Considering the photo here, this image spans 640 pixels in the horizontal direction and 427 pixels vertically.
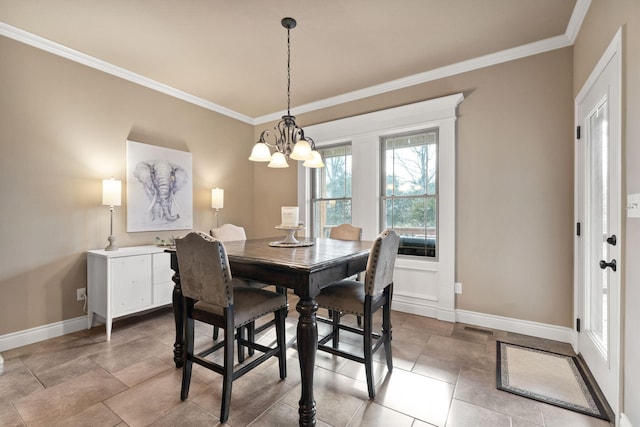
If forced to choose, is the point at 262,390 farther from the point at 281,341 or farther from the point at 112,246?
the point at 112,246

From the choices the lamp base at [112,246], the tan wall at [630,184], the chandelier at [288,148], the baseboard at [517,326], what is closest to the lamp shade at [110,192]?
the lamp base at [112,246]

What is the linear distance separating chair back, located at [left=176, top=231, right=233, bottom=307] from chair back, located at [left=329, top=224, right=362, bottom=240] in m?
1.67

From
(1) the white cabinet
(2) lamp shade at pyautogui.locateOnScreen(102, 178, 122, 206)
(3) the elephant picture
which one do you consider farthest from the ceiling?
(1) the white cabinet

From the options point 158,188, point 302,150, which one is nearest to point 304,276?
point 302,150

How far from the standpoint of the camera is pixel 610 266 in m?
1.66

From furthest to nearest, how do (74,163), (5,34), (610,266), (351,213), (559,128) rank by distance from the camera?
(351,213) < (74,163) < (559,128) < (5,34) < (610,266)

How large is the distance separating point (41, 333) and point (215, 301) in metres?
2.28

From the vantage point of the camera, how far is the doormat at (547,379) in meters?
1.77

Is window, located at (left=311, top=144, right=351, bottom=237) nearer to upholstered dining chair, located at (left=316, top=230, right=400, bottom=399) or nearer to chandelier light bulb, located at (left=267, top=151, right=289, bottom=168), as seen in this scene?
chandelier light bulb, located at (left=267, top=151, right=289, bottom=168)

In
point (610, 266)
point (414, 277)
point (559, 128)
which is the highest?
point (559, 128)

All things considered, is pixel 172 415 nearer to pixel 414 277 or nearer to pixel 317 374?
pixel 317 374

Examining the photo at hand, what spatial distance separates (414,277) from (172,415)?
8.56 ft

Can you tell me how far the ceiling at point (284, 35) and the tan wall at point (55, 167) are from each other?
0.23 meters

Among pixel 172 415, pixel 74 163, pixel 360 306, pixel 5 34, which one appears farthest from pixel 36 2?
pixel 360 306
